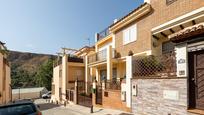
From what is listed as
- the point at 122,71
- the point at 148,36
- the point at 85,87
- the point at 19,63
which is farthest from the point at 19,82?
the point at 148,36

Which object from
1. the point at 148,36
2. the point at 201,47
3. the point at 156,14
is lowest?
the point at 201,47

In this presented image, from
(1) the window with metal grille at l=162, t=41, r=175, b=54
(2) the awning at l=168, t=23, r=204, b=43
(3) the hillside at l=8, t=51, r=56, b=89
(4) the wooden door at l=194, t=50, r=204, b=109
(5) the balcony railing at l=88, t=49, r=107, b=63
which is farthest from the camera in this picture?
(3) the hillside at l=8, t=51, r=56, b=89

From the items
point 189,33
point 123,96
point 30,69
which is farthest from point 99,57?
point 30,69

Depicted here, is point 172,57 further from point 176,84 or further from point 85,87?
point 85,87

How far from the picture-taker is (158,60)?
10305 mm

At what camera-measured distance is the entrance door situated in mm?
7352

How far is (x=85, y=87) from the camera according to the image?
2511 centimetres

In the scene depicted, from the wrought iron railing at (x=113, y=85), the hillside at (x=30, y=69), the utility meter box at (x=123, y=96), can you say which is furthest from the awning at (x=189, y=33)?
the hillside at (x=30, y=69)

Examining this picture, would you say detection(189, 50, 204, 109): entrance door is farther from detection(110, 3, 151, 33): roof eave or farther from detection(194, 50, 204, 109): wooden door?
detection(110, 3, 151, 33): roof eave

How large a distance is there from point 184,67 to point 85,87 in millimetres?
18299

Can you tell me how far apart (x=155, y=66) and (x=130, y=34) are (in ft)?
23.1

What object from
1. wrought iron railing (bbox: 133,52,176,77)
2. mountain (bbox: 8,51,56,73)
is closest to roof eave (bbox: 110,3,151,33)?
wrought iron railing (bbox: 133,52,176,77)

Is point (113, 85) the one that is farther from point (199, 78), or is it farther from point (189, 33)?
point (189, 33)

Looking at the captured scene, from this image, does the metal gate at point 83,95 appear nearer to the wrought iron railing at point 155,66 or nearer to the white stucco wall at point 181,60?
the wrought iron railing at point 155,66
